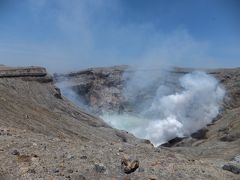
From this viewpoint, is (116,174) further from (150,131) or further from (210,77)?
(210,77)

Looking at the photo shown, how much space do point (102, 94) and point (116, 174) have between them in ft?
297

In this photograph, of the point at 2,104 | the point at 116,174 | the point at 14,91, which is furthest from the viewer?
the point at 14,91

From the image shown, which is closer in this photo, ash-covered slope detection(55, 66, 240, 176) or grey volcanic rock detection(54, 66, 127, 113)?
ash-covered slope detection(55, 66, 240, 176)

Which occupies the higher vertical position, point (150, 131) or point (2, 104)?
point (2, 104)

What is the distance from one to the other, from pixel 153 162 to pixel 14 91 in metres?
31.1

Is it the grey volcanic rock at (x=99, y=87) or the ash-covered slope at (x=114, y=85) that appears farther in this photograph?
the grey volcanic rock at (x=99, y=87)

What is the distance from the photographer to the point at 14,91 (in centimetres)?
Answer: 4400

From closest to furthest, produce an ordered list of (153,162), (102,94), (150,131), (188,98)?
(153,162) → (150,131) → (188,98) → (102,94)

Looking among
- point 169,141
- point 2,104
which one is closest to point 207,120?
point 169,141

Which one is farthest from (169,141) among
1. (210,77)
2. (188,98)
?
(210,77)

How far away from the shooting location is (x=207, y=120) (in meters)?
82.2

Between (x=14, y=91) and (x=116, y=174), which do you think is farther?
(x=14, y=91)

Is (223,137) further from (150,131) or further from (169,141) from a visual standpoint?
(150,131)

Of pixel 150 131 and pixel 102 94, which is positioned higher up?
pixel 102 94
